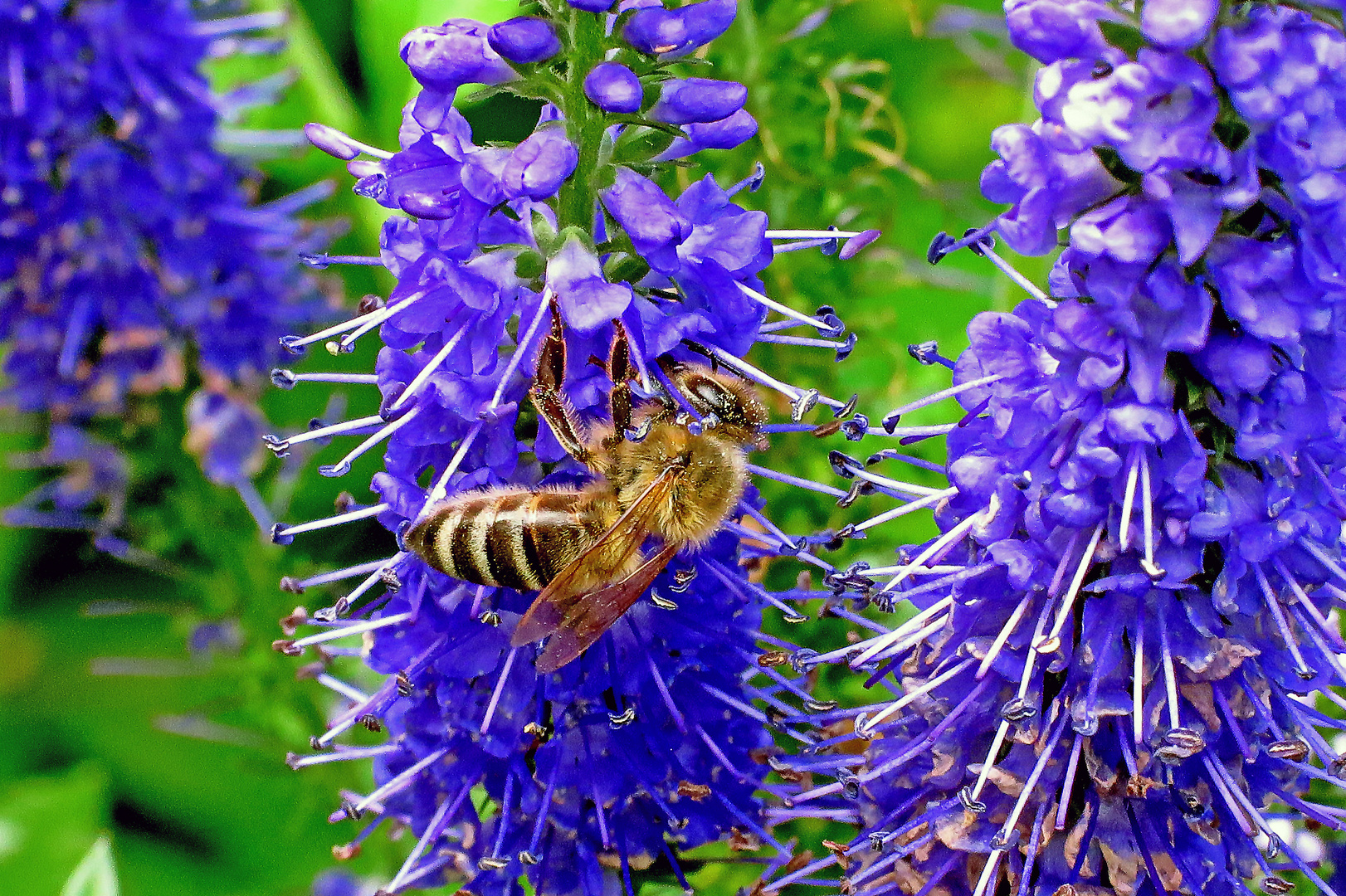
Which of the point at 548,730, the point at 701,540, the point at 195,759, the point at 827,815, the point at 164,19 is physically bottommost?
the point at 195,759

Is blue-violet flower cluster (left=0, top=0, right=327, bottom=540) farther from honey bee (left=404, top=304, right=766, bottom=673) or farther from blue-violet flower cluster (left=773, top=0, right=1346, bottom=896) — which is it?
blue-violet flower cluster (left=773, top=0, right=1346, bottom=896)

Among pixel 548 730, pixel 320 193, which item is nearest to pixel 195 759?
pixel 320 193

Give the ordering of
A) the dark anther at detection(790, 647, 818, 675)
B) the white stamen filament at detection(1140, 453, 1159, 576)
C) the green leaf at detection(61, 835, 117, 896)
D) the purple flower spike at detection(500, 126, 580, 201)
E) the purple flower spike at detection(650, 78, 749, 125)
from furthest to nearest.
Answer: the green leaf at detection(61, 835, 117, 896) → the dark anther at detection(790, 647, 818, 675) → the purple flower spike at detection(650, 78, 749, 125) → the purple flower spike at detection(500, 126, 580, 201) → the white stamen filament at detection(1140, 453, 1159, 576)

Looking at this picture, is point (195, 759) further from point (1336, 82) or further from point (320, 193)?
point (1336, 82)

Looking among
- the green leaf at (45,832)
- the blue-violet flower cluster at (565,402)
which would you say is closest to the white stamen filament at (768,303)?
the blue-violet flower cluster at (565,402)

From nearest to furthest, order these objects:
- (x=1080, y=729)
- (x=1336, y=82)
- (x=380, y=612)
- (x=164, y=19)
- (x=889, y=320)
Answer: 1. (x=1336, y=82)
2. (x=1080, y=729)
3. (x=380, y=612)
4. (x=889, y=320)
5. (x=164, y=19)

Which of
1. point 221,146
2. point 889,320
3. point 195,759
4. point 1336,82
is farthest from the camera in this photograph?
point 195,759

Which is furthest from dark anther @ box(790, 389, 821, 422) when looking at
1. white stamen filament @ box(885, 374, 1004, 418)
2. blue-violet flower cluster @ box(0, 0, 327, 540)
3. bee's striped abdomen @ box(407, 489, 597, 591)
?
blue-violet flower cluster @ box(0, 0, 327, 540)

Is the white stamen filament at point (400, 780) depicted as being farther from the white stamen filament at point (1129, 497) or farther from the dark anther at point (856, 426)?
the white stamen filament at point (1129, 497)
